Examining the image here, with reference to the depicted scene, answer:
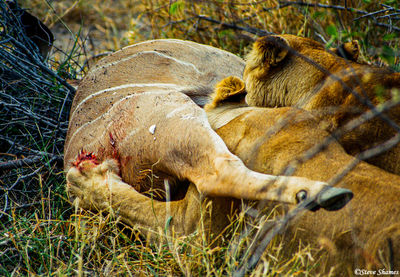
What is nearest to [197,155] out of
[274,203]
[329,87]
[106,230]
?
[274,203]

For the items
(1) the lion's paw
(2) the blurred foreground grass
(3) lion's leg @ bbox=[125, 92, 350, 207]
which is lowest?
(2) the blurred foreground grass

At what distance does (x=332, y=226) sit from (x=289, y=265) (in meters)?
0.25

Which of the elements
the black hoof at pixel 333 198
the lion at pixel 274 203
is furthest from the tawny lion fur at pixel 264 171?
the black hoof at pixel 333 198

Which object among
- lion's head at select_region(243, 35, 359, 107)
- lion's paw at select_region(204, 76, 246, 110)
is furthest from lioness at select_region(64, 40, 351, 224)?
lion's head at select_region(243, 35, 359, 107)

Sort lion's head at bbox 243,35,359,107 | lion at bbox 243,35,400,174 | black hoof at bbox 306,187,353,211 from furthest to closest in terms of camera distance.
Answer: lion's head at bbox 243,35,359,107 < lion at bbox 243,35,400,174 < black hoof at bbox 306,187,353,211

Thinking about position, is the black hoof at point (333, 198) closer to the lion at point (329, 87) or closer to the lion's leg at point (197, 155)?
the lion's leg at point (197, 155)

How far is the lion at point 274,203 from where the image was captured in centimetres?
178

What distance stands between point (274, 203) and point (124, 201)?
0.79 meters

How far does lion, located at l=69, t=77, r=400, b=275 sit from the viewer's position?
1.78m

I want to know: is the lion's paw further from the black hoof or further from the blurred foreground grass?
the black hoof

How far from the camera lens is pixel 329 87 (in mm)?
2291

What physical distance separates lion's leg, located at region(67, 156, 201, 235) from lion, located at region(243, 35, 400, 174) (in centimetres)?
71

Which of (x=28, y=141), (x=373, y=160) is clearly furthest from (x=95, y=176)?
(x=373, y=160)

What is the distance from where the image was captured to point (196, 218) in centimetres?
217
